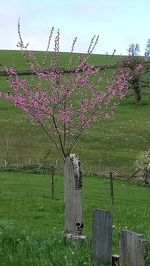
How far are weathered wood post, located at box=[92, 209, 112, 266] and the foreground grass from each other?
0.64 ft

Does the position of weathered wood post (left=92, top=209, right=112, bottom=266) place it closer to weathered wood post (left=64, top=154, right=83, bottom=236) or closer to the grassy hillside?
weathered wood post (left=64, top=154, right=83, bottom=236)

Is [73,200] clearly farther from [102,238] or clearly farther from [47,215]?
[47,215]

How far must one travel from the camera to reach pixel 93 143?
56469mm

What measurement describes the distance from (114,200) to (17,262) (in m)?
19.9

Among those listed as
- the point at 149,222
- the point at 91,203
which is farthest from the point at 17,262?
the point at 91,203

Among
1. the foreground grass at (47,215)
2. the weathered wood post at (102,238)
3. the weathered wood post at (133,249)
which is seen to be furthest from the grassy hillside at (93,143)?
the weathered wood post at (133,249)

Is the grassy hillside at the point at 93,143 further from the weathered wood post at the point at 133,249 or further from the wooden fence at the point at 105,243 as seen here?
the weathered wood post at the point at 133,249

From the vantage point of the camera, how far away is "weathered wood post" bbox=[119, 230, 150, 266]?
6.64m

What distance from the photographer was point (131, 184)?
37000 mm

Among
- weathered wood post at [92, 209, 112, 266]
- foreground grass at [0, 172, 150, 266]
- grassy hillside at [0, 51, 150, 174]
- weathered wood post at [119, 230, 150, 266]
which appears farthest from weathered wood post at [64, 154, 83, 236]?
grassy hillside at [0, 51, 150, 174]

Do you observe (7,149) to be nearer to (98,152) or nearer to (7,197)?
(98,152)

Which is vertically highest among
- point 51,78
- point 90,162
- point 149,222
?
point 51,78

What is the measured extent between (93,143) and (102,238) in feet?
159

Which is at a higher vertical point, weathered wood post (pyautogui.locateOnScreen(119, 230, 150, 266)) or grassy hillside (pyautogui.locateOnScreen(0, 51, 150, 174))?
grassy hillside (pyautogui.locateOnScreen(0, 51, 150, 174))
